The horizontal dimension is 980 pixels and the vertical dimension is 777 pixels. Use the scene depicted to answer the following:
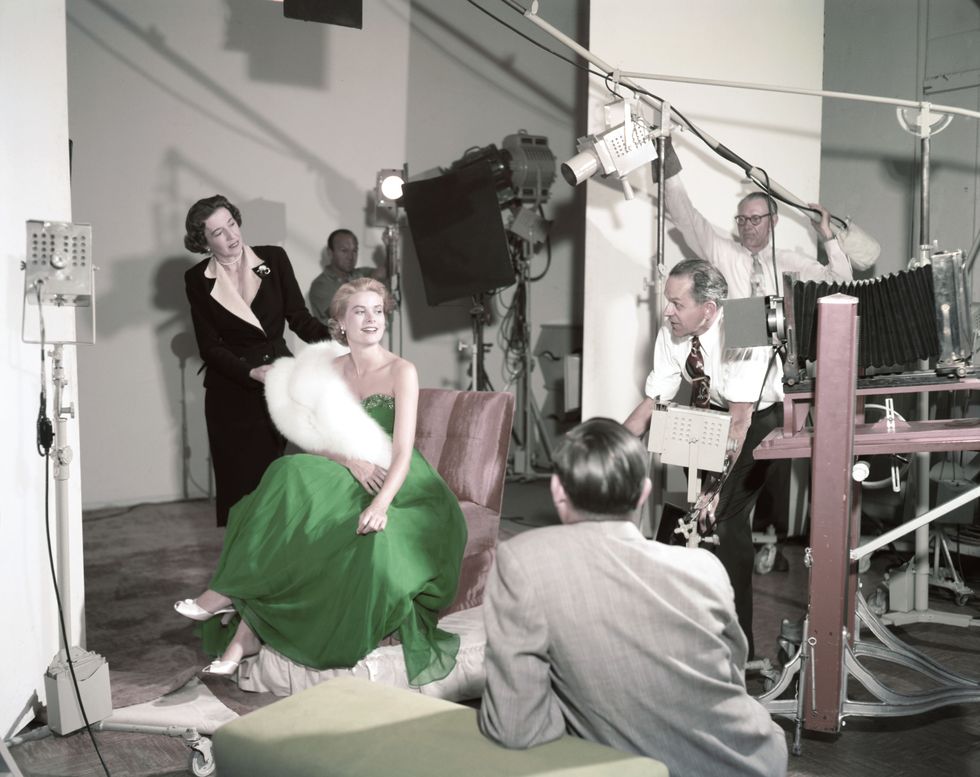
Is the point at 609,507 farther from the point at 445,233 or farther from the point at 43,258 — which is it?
the point at 445,233

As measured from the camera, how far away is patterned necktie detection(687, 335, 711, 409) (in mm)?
3184

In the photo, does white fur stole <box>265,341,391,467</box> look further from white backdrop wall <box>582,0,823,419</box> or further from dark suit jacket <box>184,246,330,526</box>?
white backdrop wall <box>582,0,823,419</box>

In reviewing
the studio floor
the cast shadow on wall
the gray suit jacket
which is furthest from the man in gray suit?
the cast shadow on wall

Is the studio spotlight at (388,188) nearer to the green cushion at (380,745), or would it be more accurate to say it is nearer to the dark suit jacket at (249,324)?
the dark suit jacket at (249,324)

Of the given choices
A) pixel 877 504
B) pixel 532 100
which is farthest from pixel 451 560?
pixel 532 100

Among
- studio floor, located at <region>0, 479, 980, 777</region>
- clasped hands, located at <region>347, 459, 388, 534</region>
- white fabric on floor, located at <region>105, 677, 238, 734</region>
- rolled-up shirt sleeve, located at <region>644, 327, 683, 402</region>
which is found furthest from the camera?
rolled-up shirt sleeve, located at <region>644, 327, 683, 402</region>

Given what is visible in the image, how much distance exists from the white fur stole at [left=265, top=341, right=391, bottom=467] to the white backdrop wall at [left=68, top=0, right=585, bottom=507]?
10.4 feet

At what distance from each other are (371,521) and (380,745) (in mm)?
1261

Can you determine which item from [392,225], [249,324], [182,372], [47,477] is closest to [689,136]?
[249,324]

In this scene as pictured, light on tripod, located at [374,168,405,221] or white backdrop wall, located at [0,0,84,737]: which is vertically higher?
light on tripod, located at [374,168,405,221]

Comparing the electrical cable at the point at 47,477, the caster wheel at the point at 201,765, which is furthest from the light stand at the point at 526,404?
the caster wheel at the point at 201,765

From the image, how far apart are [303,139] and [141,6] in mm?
1233

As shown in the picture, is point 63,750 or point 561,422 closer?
point 63,750

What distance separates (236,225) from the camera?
3.69 m
